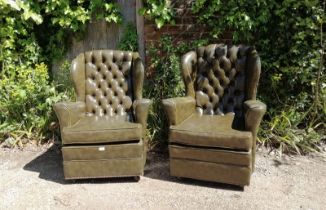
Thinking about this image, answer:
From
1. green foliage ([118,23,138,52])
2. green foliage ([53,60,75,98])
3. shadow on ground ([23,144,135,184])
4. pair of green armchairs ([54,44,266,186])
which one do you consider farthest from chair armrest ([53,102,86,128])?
green foliage ([118,23,138,52])

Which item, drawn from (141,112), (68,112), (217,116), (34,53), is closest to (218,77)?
(217,116)

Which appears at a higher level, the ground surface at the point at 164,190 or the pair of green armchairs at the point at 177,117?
the pair of green armchairs at the point at 177,117

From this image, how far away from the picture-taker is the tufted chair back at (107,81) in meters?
3.88

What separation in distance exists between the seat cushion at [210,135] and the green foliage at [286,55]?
3.09 ft

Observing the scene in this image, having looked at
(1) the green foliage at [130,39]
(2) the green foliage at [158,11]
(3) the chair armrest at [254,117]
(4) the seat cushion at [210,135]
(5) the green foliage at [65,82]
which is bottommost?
(4) the seat cushion at [210,135]

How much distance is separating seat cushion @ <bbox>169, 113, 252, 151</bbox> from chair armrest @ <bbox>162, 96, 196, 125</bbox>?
72 mm

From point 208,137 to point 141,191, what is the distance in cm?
76

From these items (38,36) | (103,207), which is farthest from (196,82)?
(38,36)

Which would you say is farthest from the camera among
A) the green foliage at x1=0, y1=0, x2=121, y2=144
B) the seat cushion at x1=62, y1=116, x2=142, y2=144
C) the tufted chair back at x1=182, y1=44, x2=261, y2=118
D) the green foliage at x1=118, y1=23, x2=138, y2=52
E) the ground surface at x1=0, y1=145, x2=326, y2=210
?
the green foliage at x1=118, y1=23, x2=138, y2=52

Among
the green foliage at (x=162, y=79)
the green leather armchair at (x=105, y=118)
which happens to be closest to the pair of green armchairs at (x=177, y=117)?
the green leather armchair at (x=105, y=118)

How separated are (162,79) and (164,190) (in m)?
1.50

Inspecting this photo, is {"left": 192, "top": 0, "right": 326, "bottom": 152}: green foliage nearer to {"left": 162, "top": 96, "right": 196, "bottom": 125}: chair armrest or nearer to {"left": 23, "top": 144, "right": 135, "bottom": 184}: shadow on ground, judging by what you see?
{"left": 162, "top": 96, "right": 196, "bottom": 125}: chair armrest

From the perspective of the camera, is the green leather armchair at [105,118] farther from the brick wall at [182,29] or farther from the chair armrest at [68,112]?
the brick wall at [182,29]

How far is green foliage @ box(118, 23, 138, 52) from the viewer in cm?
456
